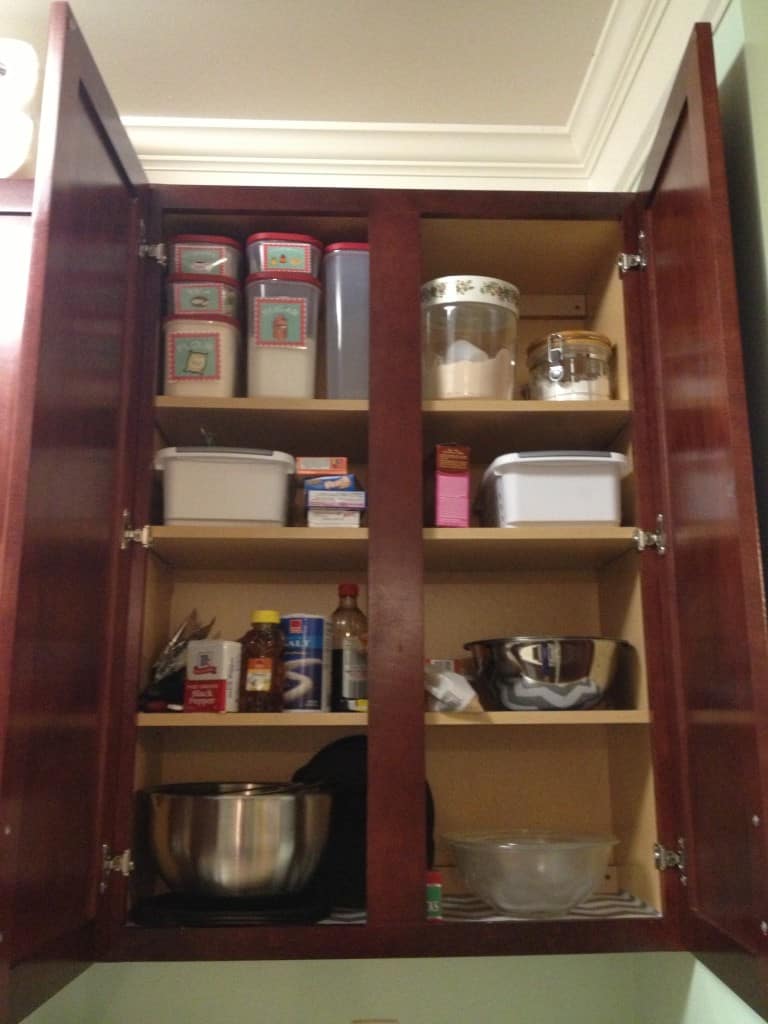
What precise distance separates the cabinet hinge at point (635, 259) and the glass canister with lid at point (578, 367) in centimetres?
12

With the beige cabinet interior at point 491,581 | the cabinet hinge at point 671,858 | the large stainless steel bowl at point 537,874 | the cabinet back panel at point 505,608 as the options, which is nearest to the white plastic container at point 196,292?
the beige cabinet interior at point 491,581

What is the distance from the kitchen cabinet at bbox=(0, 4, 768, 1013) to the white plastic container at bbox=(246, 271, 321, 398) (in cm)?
6

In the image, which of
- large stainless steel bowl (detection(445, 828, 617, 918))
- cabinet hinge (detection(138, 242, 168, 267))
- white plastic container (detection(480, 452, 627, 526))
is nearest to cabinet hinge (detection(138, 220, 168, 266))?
cabinet hinge (detection(138, 242, 168, 267))

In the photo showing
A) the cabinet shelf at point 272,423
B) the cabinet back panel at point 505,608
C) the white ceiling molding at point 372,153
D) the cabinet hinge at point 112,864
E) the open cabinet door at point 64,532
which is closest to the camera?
the open cabinet door at point 64,532

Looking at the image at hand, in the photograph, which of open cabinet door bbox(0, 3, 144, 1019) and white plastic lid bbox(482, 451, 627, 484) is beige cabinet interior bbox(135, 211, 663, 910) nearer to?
white plastic lid bbox(482, 451, 627, 484)

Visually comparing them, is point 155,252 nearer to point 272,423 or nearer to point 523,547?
point 272,423

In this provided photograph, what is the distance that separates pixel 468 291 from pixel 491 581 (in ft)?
1.79

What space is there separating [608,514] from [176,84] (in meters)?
1.18

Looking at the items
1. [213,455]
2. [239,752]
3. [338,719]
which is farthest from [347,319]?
[239,752]

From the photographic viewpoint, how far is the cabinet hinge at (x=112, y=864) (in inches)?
47.9

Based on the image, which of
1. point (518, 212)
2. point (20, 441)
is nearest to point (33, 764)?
point (20, 441)

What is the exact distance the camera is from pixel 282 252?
149cm

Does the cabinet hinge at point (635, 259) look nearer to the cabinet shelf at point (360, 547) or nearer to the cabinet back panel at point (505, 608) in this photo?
the cabinet shelf at point (360, 547)

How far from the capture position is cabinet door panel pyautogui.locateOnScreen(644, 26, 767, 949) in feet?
3.15
